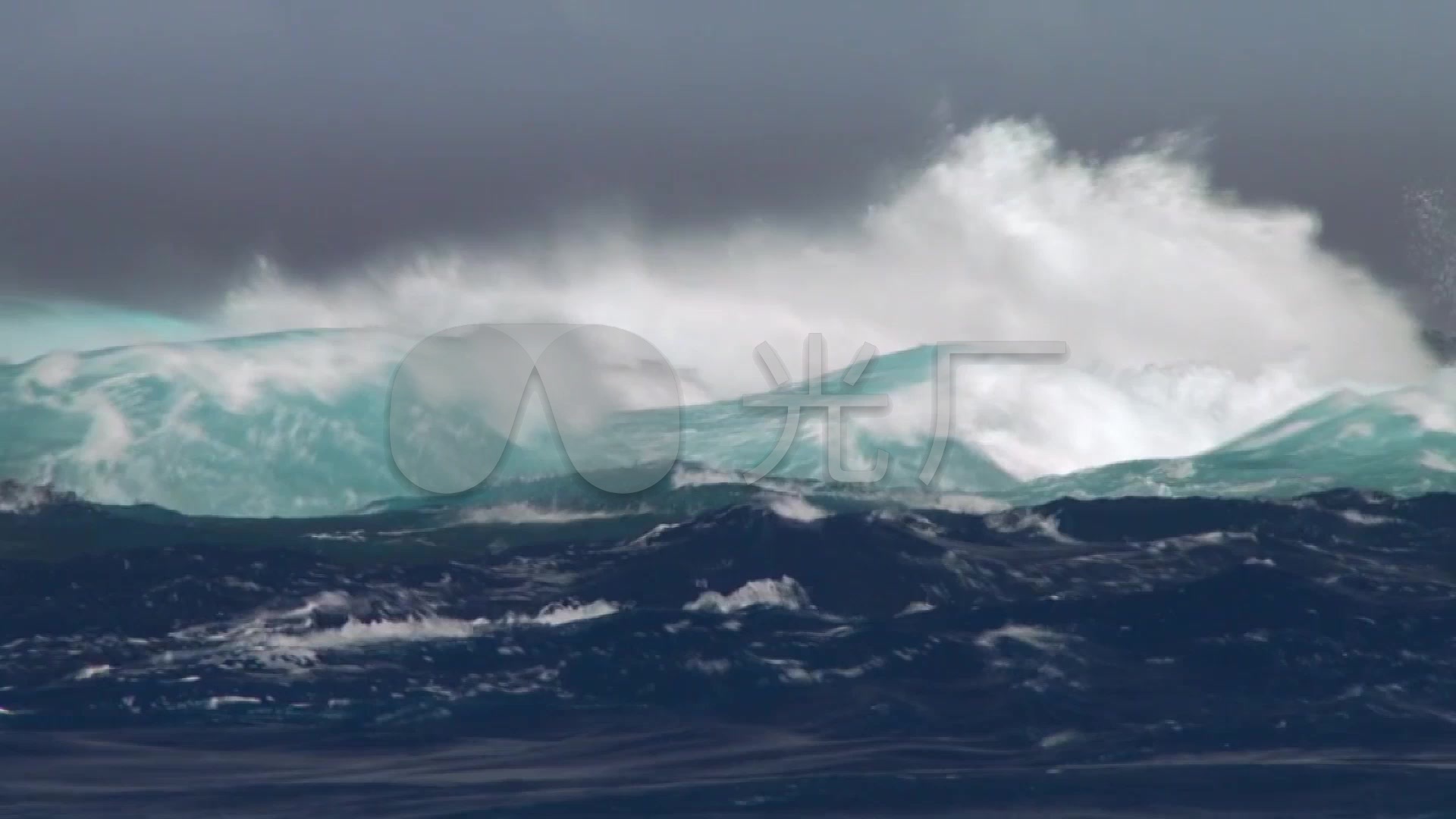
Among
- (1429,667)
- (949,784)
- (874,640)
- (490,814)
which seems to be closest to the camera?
(490,814)

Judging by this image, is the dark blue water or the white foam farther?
the white foam

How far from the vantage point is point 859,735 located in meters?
106

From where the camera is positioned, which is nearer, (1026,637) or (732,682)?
Result: (732,682)

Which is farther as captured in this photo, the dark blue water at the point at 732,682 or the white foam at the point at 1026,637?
the white foam at the point at 1026,637

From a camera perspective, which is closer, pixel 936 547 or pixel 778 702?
pixel 778 702

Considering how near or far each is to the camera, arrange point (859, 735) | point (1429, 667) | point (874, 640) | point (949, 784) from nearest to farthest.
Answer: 1. point (949, 784)
2. point (859, 735)
3. point (1429, 667)
4. point (874, 640)

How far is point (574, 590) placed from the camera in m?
180

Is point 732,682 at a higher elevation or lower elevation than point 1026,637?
lower

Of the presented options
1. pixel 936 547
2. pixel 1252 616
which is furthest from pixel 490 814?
pixel 936 547

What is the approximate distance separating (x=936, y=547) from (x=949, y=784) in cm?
11326

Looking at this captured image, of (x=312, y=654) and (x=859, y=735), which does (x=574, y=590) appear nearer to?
(x=312, y=654)

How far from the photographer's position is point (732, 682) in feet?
426

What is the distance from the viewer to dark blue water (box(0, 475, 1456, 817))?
83750 mm

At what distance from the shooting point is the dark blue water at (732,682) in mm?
83750
